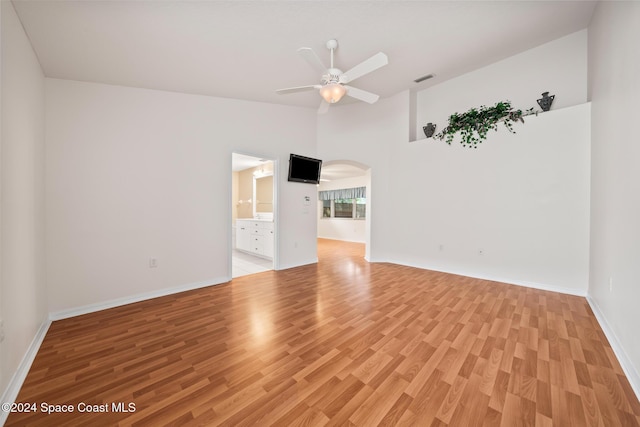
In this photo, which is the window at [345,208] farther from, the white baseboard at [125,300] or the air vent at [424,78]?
the white baseboard at [125,300]

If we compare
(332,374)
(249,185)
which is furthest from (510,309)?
(249,185)

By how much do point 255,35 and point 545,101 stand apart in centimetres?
395

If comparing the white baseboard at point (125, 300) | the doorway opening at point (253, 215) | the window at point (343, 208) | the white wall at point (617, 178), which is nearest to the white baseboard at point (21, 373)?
the white baseboard at point (125, 300)

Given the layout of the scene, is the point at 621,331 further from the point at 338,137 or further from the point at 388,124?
the point at 338,137

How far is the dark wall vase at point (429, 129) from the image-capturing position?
175 inches

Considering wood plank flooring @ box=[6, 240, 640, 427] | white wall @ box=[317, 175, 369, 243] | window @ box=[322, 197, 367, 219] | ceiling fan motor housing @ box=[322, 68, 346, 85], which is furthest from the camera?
window @ box=[322, 197, 367, 219]

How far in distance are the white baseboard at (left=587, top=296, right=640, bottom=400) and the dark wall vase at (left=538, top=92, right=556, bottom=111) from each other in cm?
263

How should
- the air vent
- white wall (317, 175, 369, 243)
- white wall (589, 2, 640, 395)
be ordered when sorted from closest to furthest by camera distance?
white wall (589, 2, 640, 395), the air vent, white wall (317, 175, 369, 243)

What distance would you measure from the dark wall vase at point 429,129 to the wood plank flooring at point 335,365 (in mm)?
3001

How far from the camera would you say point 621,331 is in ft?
6.16

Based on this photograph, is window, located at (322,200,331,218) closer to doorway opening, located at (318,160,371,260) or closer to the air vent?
doorway opening, located at (318,160,371,260)

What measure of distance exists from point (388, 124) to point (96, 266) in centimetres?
514

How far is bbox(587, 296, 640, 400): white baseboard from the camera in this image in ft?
4.93

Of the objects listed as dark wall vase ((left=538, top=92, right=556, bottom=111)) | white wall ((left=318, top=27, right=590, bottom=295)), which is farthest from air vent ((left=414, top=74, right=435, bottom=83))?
dark wall vase ((left=538, top=92, right=556, bottom=111))
